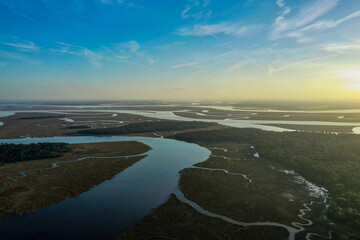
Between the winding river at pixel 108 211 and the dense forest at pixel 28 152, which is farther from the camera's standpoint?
the dense forest at pixel 28 152

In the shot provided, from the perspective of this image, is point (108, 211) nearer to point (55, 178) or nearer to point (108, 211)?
point (108, 211)

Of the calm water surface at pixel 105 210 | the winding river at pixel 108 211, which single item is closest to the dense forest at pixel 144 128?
the calm water surface at pixel 105 210


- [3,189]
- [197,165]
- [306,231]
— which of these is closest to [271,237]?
[306,231]

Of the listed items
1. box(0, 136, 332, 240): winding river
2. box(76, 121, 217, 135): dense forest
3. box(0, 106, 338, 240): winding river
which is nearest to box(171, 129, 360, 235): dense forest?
box(0, 106, 338, 240): winding river

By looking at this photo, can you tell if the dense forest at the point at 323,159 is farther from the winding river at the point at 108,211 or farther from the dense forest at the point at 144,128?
the dense forest at the point at 144,128

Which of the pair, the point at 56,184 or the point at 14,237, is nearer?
the point at 14,237

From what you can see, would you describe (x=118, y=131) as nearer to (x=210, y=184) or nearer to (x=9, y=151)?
(x=9, y=151)
